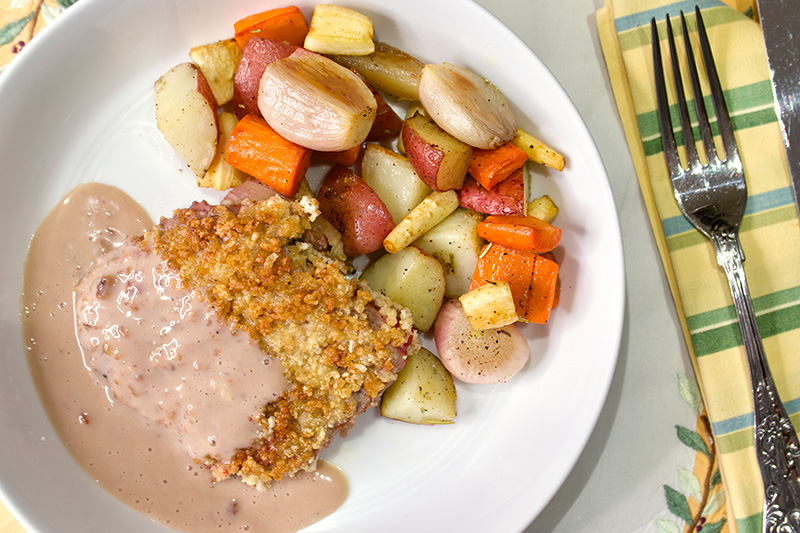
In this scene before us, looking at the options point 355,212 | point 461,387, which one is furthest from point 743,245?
point 355,212

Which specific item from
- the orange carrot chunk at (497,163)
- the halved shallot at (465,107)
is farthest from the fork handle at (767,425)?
the halved shallot at (465,107)

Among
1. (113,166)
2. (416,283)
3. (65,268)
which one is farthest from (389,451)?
(113,166)

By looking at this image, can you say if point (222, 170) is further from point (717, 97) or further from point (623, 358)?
point (717, 97)

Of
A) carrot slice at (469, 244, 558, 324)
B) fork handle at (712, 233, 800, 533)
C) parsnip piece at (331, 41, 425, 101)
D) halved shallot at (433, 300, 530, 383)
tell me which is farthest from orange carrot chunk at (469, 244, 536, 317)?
fork handle at (712, 233, 800, 533)

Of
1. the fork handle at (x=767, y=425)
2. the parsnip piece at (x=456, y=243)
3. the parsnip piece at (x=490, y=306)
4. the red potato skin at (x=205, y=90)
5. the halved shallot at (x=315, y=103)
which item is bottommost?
the fork handle at (x=767, y=425)

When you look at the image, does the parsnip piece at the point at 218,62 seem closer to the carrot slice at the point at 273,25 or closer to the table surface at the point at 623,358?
the carrot slice at the point at 273,25

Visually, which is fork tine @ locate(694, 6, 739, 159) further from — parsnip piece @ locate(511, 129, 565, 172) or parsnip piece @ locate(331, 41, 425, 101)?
parsnip piece @ locate(331, 41, 425, 101)
